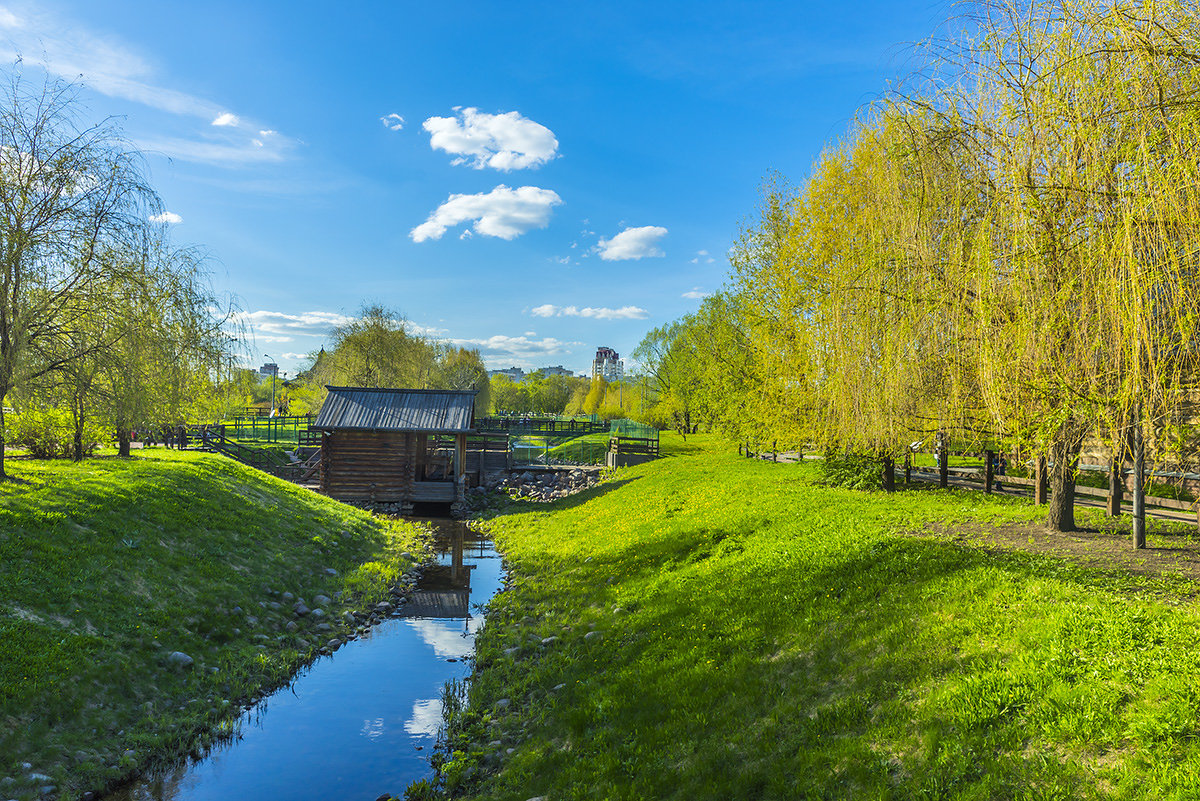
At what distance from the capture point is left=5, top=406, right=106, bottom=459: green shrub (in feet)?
51.8

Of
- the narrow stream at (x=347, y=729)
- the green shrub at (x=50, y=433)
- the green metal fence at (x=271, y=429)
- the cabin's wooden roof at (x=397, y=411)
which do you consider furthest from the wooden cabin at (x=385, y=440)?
the green metal fence at (x=271, y=429)

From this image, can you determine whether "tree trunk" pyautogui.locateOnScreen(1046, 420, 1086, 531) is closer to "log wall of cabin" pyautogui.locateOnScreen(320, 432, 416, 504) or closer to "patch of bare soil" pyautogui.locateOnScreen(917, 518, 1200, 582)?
"patch of bare soil" pyautogui.locateOnScreen(917, 518, 1200, 582)

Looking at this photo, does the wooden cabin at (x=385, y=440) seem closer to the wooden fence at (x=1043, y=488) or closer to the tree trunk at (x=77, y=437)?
the tree trunk at (x=77, y=437)

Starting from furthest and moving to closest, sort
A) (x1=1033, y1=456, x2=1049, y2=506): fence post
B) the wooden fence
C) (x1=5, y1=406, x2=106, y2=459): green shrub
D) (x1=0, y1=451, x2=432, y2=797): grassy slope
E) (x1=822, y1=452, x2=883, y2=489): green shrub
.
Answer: (x1=822, y1=452, x2=883, y2=489): green shrub, (x1=5, y1=406, x2=106, y2=459): green shrub, (x1=1033, y1=456, x2=1049, y2=506): fence post, the wooden fence, (x1=0, y1=451, x2=432, y2=797): grassy slope

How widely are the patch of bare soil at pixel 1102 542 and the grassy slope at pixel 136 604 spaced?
36.2 ft

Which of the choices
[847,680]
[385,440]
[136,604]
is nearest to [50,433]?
[136,604]

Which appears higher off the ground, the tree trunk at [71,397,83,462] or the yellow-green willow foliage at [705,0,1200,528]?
the yellow-green willow foliage at [705,0,1200,528]

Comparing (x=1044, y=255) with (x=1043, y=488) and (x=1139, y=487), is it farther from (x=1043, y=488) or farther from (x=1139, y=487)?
(x=1043, y=488)

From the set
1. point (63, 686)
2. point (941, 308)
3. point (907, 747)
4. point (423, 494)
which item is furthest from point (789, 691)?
point (423, 494)

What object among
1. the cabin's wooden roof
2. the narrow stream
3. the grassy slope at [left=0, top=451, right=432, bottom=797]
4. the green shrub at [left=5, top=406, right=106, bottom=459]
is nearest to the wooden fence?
the narrow stream

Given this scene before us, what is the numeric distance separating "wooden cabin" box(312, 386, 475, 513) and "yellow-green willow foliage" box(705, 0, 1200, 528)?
18.2 meters

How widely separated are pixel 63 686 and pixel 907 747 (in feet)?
29.7

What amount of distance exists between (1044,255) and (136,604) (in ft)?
42.5

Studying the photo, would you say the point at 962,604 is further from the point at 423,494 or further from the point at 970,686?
the point at 423,494
